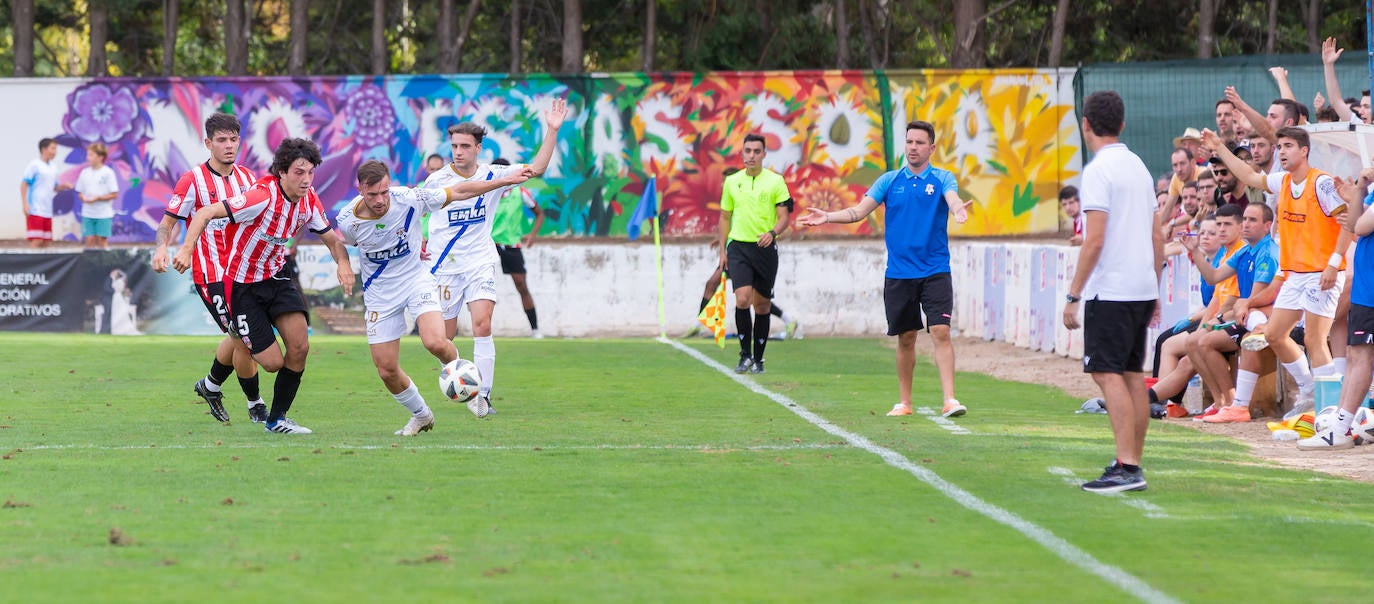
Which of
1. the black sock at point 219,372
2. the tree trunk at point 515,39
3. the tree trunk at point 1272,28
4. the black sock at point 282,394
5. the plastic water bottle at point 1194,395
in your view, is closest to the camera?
the black sock at point 282,394

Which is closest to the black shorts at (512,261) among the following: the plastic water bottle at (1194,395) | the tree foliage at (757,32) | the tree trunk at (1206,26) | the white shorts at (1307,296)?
the plastic water bottle at (1194,395)

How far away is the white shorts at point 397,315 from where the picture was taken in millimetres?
10680

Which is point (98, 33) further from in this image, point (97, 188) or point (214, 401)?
point (214, 401)

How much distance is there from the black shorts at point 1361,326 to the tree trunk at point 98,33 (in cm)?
2955

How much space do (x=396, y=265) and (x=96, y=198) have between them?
17585 mm

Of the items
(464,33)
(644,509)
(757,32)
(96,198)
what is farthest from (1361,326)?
(464,33)

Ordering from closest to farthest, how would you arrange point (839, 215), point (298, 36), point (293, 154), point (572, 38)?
point (293, 154) < point (839, 215) < point (572, 38) < point (298, 36)

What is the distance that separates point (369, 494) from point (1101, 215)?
3639 millimetres

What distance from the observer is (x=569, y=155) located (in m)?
30.8

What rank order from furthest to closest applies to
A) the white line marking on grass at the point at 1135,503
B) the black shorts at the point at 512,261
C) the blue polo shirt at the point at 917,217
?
1. the black shorts at the point at 512,261
2. the blue polo shirt at the point at 917,217
3. the white line marking on grass at the point at 1135,503

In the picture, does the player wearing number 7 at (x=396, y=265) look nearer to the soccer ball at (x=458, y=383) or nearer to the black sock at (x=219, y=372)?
the soccer ball at (x=458, y=383)

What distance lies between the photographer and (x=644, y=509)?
25.9 ft

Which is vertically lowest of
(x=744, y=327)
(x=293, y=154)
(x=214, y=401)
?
(x=214, y=401)

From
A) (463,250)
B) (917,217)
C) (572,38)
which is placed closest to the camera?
(917,217)
